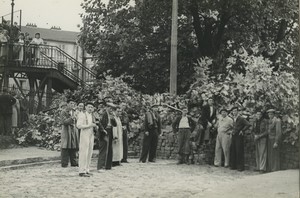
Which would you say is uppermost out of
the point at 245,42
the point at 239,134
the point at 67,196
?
the point at 245,42

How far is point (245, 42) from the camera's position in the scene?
19.1 metres

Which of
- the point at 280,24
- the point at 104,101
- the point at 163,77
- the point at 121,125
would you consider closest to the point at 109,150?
the point at 121,125

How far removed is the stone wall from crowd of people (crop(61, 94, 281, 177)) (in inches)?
7.0

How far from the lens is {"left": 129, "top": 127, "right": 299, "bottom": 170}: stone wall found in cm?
1088

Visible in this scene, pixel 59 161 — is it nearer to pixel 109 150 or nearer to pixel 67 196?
pixel 109 150

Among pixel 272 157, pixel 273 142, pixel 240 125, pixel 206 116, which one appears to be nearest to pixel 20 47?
pixel 206 116

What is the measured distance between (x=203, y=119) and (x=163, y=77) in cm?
487

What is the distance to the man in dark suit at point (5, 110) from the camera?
1505cm

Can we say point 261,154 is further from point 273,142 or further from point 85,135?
point 85,135

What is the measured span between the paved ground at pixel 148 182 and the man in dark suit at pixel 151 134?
945mm

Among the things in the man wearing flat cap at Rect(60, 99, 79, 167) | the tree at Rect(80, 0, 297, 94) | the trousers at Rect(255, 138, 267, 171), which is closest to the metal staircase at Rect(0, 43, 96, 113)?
the tree at Rect(80, 0, 297, 94)

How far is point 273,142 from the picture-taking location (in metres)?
11.8

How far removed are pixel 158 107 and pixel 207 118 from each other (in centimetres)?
203

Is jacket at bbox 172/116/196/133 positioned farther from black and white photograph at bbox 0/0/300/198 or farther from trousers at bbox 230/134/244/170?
trousers at bbox 230/134/244/170
